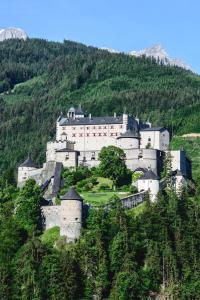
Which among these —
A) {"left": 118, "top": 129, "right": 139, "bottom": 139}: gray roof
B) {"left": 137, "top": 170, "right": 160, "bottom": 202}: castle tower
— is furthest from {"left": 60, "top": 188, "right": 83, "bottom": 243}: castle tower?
{"left": 118, "top": 129, "right": 139, "bottom": 139}: gray roof

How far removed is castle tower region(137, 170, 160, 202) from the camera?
3285 inches

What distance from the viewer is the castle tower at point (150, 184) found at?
83.4 m

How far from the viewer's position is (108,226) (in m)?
75.0

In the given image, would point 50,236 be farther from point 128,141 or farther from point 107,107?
point 107,107

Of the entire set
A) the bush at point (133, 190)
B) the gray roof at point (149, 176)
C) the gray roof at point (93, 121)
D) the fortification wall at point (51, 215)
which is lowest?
the fortification wall at point (51, 215)

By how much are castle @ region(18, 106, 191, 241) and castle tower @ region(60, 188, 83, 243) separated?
3478mm

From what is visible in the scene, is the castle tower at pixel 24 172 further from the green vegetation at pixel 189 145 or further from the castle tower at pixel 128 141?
the green vegetation at pixel 189 145

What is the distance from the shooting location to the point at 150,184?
83875mm

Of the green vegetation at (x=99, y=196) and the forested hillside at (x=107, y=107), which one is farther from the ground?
the forested hillside at (x=107, y=107)

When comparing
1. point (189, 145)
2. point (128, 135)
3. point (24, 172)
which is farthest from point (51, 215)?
point (189, 145)

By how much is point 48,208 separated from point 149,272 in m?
13.8

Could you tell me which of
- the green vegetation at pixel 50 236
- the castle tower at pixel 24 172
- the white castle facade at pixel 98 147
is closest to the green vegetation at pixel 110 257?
the green vegetation at pixel 50 236

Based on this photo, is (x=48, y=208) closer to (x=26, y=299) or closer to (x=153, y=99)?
(x=26, y=299)

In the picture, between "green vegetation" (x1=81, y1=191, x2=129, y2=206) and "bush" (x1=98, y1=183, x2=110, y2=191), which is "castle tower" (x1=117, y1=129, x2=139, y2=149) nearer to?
"bush" (x1=98, y1=183, x2=110, y2=191)
